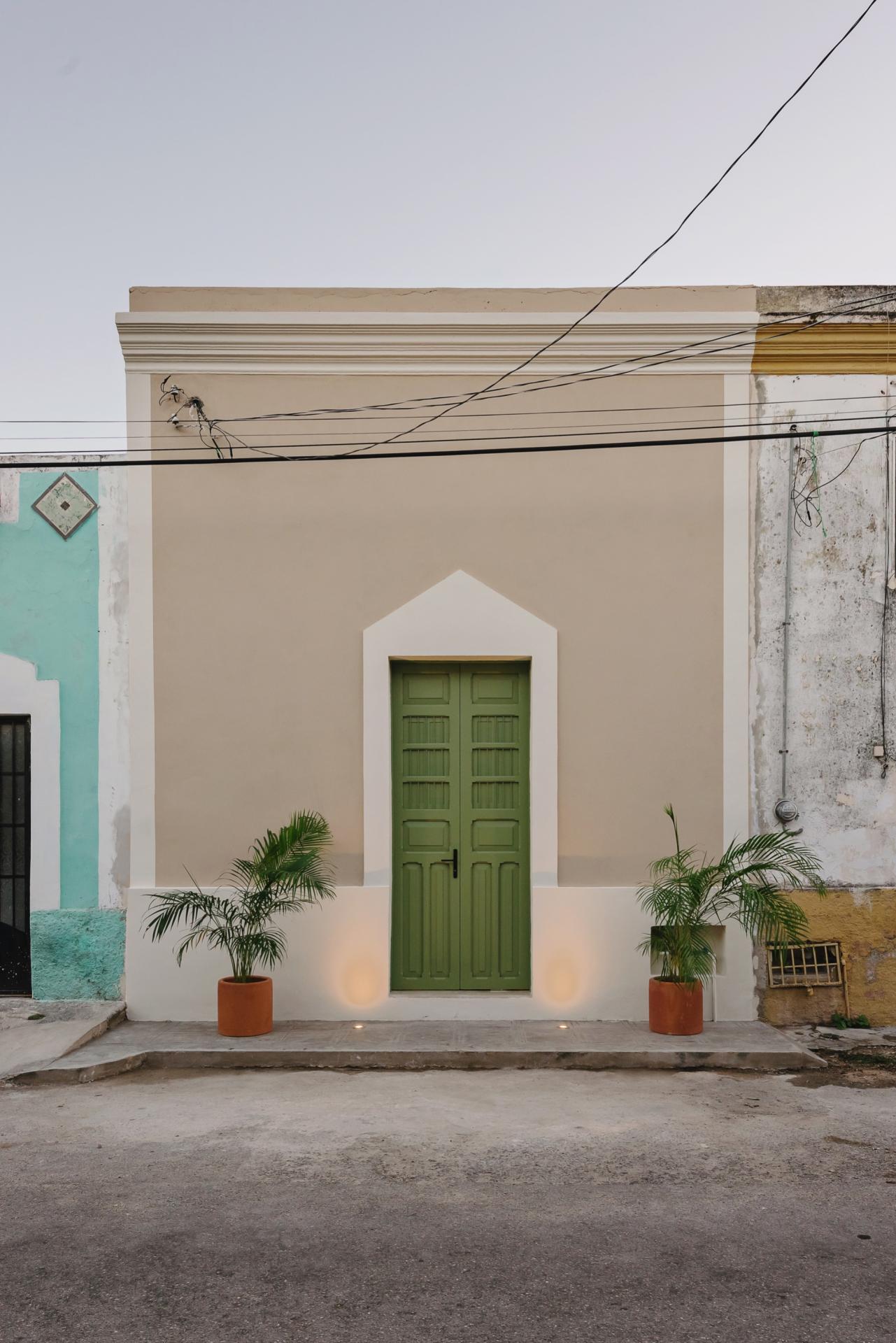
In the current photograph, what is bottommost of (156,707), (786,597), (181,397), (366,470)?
(156,707)

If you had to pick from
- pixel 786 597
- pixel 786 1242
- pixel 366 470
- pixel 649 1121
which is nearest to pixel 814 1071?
pixel 649 1121

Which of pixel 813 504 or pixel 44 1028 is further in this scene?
pixel 813 504

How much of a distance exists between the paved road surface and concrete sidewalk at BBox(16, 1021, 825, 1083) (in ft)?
1.04

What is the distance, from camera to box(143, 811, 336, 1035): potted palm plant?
24.5 ft

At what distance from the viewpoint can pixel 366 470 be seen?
323 inches

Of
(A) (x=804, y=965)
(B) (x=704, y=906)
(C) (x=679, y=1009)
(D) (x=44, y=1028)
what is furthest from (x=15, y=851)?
(A) (x=804, y=965)

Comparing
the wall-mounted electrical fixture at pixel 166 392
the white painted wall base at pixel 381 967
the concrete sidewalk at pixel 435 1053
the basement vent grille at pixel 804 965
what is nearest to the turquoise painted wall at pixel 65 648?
the white painted wall base at pixel 381 967

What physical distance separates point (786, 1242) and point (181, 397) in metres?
6.86

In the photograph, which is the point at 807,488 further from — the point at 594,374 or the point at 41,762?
the point at 41,762

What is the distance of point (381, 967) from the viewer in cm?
796

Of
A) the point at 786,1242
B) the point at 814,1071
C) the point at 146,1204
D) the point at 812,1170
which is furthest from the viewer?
the point at 814,1071

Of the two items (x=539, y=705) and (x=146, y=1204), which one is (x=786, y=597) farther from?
(x=146, y=1204)

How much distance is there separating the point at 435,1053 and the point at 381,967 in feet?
3.47

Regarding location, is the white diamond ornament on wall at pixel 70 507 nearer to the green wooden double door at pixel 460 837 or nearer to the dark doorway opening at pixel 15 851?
the dark doorway opening at pixel 15 851
